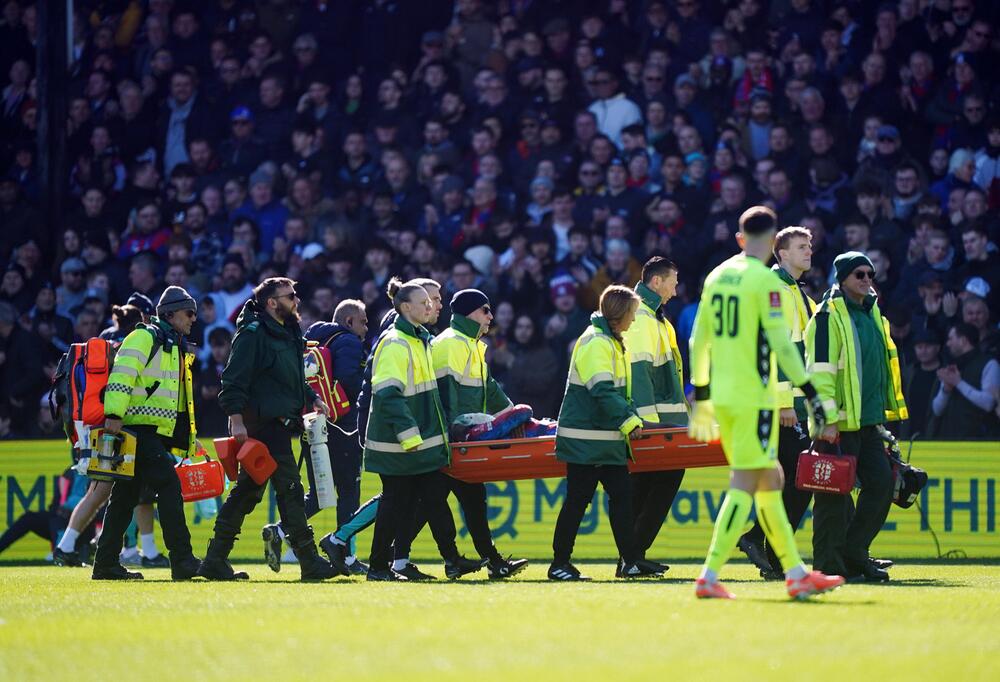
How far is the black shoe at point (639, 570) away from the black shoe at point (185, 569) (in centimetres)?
324

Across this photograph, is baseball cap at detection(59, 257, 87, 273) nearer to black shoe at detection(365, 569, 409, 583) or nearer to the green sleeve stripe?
black shoe at detection(365, 569, 409, 583)

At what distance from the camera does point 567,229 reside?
785 inches

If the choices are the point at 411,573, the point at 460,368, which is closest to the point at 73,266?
the point at 460,368

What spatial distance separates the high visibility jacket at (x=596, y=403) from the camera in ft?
40.4

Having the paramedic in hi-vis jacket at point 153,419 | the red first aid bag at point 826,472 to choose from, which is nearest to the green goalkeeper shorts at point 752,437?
the red first aid bag at point 826,472

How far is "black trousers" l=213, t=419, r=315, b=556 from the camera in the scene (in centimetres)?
1267

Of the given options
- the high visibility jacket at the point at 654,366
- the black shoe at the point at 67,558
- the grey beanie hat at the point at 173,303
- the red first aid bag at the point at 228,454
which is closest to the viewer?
the red first aid bag at the point at 228,454

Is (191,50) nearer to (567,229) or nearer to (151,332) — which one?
(567,229)

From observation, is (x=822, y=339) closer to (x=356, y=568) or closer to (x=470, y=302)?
(x=470, y=302)

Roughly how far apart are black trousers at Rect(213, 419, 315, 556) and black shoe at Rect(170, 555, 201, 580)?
1.08ft

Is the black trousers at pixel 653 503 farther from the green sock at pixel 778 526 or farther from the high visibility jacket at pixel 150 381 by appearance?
the high visibility jacket at pixel 150 381

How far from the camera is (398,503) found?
1269 centimetres

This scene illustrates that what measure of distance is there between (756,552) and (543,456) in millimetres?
1789

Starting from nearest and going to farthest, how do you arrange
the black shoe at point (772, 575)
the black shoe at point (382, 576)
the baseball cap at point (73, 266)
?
the black shoe at point (772, 575)
the black shoe at point (382, 576)
the baseball cap at point (73, 266)
